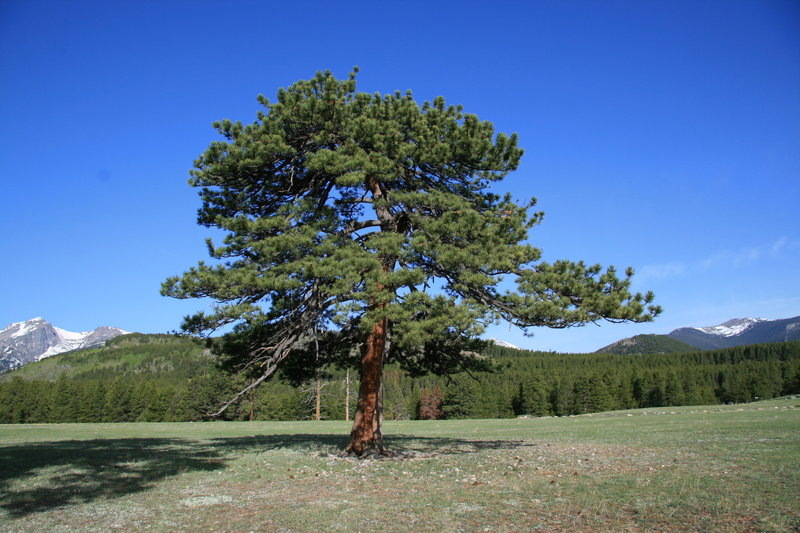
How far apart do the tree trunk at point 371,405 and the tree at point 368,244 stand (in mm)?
40

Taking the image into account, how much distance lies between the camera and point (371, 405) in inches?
552

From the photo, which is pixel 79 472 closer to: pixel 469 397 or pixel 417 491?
pixel 417 491

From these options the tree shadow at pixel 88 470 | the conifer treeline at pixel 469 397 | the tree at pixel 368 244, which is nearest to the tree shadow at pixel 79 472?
the tree shadow at pixel 88 470

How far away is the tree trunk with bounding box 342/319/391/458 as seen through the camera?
545 inches

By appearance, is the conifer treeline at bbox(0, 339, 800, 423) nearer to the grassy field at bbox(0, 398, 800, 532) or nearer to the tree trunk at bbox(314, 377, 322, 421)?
the tree trunk at bbox(314, 377, 322, 421)

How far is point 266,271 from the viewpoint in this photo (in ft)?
42.3

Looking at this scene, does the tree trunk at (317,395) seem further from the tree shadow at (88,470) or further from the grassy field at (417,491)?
the grassy field at (417,491)

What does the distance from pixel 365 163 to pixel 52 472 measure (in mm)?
10062

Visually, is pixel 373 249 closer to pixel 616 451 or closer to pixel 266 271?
pixel 266 271

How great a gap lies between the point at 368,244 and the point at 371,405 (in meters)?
4.59

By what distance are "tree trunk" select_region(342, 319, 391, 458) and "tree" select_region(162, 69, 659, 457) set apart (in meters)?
0.04

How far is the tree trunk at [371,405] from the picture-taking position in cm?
1384

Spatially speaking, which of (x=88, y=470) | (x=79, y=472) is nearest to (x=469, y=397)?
(x=88, y=470)

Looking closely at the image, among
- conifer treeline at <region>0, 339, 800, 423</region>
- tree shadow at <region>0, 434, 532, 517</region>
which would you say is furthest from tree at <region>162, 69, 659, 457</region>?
conifer treeline at <region>0, 339, 800, 423</region>
